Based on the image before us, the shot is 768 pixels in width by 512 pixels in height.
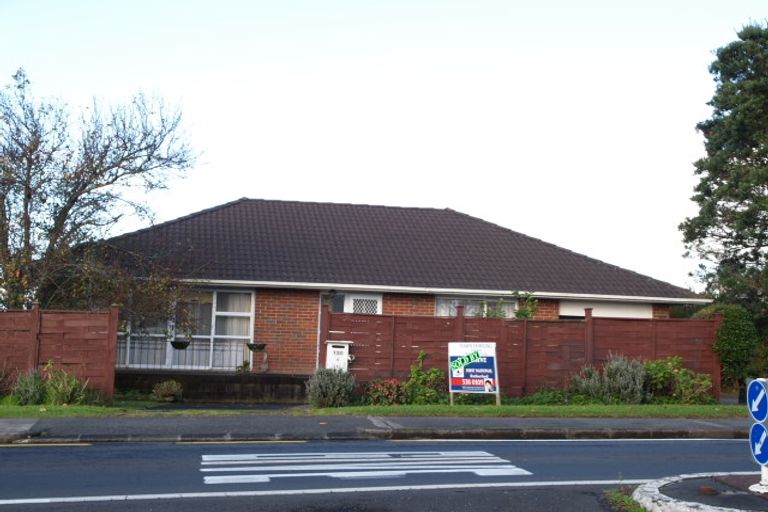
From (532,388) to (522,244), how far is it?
8.81m

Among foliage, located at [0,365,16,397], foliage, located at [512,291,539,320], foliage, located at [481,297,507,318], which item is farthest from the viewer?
foliage, located at [481,297,507,318]

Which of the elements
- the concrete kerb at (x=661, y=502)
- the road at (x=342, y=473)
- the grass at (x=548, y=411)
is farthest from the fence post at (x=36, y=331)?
the concrete kerb at (x=661, y=502)

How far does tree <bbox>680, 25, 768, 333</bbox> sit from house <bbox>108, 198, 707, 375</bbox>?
8590mm

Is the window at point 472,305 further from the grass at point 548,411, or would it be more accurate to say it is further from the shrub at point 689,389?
the grass at point 548,411

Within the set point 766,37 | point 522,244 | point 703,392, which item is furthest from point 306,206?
point 766,37

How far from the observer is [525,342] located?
19.5 meters

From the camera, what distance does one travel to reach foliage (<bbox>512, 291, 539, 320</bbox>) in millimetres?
21812

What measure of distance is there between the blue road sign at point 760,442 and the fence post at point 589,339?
11.6m

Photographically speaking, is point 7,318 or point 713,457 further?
point 7,318

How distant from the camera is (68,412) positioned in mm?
15148

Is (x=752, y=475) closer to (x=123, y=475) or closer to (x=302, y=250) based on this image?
(x=123, y=475)

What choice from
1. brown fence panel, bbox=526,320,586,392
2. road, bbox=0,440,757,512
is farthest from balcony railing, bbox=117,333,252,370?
road, bbox=0,440,757,512

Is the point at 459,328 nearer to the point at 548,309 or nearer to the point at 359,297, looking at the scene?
the point at 359,297

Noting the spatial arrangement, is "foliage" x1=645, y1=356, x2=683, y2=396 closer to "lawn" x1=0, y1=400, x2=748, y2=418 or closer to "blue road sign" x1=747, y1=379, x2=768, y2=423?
"lawn" x1=0, y1=400, x2=748, y2=418
